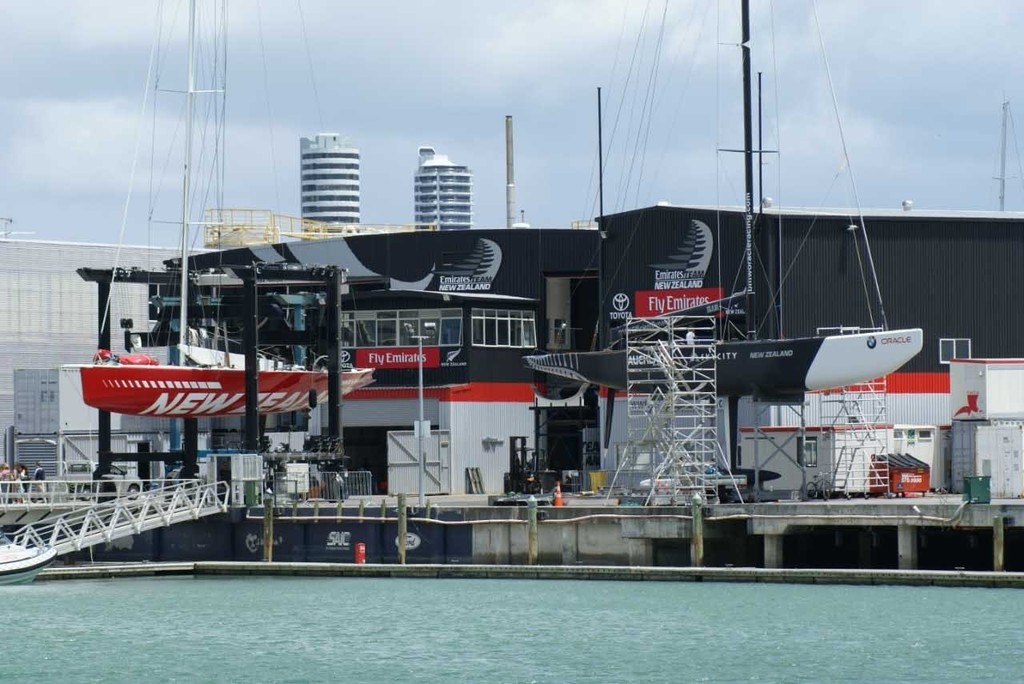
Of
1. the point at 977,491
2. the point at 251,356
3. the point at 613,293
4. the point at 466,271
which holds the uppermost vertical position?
the point at 466,271

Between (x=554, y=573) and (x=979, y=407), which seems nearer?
(x=554, y=573)

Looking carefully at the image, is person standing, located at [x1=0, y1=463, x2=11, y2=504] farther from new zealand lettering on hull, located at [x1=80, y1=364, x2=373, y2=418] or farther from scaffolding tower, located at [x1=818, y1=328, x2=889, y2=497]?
scaffolding tower, located at [x1=818, y1=328, x2=889, y2=497]

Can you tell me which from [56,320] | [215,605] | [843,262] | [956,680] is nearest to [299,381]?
[215,605]

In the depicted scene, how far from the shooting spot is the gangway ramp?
51688 mm

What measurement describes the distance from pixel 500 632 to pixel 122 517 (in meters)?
14.4

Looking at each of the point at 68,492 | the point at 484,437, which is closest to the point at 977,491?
the point at 68,492

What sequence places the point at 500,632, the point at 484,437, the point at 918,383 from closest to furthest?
the point at 500,632
the point at 918,383
the point at 484,437

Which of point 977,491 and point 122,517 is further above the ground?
point 977,491

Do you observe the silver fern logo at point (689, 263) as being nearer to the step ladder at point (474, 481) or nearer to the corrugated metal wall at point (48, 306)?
the step ladder at point (474, 481)

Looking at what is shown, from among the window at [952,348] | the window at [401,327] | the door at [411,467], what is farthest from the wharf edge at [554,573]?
the window at [401,327]

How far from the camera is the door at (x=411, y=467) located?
68.2 m

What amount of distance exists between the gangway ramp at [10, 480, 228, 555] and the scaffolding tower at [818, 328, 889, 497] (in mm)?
17246

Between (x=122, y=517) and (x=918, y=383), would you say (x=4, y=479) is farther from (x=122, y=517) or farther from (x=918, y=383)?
(x=918, y=383)

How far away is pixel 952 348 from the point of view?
217 ft
